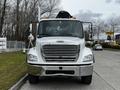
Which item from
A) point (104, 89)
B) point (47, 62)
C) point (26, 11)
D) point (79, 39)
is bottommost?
point (104, 89)

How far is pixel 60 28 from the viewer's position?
43.4 ft

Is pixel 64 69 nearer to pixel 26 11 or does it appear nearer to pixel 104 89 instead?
pixel 104 89

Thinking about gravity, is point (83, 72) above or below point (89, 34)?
below

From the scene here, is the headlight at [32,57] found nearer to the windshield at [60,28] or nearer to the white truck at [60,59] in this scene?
the white truck at [60,59]

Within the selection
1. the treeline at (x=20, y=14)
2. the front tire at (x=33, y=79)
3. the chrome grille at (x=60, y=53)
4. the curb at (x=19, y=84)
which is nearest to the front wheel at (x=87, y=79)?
the chrome grille at (x=60, y=53)

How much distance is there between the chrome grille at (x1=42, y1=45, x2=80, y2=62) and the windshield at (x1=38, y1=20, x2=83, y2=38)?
1367mm

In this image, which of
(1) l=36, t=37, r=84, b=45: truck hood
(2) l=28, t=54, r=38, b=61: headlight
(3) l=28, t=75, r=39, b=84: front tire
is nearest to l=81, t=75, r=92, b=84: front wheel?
(1) l=36, t=37, r=84, b=45: truck hood

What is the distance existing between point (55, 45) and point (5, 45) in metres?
26.1

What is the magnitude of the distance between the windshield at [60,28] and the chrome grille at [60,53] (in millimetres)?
1367

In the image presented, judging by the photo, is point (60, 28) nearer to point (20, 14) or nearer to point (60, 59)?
point (60, 59)

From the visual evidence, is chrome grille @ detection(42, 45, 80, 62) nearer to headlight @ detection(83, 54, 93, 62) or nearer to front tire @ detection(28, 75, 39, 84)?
headlight @ detection(83, 54, 93, 62)

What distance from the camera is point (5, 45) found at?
37.1 metres

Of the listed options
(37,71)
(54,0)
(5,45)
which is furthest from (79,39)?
(54,0)

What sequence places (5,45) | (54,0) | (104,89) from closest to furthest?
1. (104,89)
2. (5,45)
3. (54,0)
